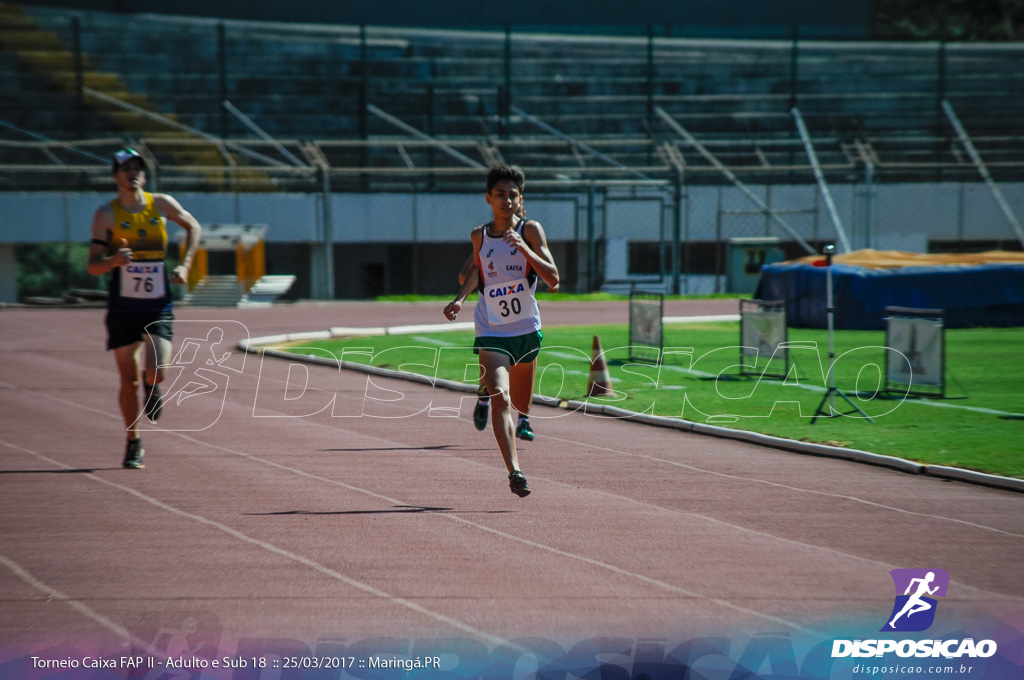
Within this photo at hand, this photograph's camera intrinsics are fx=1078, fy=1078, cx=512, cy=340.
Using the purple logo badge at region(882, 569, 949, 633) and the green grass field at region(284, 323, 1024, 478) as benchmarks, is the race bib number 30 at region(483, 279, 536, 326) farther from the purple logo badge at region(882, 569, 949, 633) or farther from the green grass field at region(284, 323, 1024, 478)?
the green grass field at region(284, 323, 1024, 478)

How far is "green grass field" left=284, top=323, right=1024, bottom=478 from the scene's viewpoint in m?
9.67

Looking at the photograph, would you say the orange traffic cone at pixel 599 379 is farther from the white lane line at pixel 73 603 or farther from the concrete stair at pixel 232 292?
the concrete stair at pixel 232 292

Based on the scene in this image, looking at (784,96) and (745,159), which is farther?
(784,96)

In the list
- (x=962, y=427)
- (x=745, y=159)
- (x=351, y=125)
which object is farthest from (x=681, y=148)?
(x=962, y=427)

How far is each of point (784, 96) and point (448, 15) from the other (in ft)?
51.2

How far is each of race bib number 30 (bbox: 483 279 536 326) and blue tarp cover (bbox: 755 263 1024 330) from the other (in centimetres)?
1506

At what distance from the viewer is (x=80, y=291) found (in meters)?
31.8

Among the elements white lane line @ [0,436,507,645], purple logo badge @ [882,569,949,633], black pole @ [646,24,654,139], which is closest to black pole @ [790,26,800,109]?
black pole @ [646,24,654,139]

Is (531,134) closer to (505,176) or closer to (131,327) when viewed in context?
(131,327)

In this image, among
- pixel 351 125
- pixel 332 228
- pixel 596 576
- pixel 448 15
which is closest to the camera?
pixel 596 576

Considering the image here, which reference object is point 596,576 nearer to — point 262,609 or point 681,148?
point 262,609

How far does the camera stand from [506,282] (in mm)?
7348

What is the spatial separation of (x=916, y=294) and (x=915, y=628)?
17.8 metres

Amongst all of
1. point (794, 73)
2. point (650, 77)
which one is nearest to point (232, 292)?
point (650, 77)
